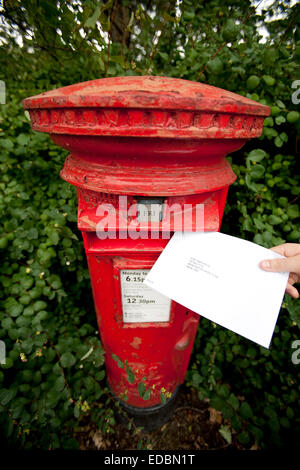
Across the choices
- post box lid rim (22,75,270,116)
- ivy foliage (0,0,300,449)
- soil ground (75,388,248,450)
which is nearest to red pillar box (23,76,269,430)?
post box lid rim (22,75,270,116)

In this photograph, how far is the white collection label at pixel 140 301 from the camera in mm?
1116

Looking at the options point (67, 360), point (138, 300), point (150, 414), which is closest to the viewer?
point (138, 300)

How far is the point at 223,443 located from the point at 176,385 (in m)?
0.57

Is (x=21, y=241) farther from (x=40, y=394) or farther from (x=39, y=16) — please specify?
(x=39, y=16)

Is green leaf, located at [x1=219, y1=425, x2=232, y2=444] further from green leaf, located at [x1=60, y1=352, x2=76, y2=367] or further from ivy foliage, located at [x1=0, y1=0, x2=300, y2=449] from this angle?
green leaf, located at [x1=60, y1=352, x2=76, y2=367]

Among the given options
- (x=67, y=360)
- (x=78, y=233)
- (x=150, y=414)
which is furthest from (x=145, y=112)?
(x=150, y=414)

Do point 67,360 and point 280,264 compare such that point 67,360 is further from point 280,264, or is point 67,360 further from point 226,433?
point 226,433

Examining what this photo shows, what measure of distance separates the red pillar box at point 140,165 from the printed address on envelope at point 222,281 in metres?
0.09

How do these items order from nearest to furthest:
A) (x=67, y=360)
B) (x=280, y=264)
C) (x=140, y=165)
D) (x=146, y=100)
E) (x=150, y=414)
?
(x=146, y=100), (x=140, y=165), (x=280, y=264), (x=67, y=360), (x=150, y=414)

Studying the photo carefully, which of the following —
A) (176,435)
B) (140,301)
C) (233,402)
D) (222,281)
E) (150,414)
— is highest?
(222,281)

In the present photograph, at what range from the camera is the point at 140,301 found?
1221mm

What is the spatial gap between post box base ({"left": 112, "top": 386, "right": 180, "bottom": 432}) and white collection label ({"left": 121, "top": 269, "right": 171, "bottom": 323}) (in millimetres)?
976

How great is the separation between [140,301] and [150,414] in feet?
3.81

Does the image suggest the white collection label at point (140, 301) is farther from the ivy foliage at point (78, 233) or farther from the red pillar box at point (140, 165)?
the ivy foliage at point (78, 233)
